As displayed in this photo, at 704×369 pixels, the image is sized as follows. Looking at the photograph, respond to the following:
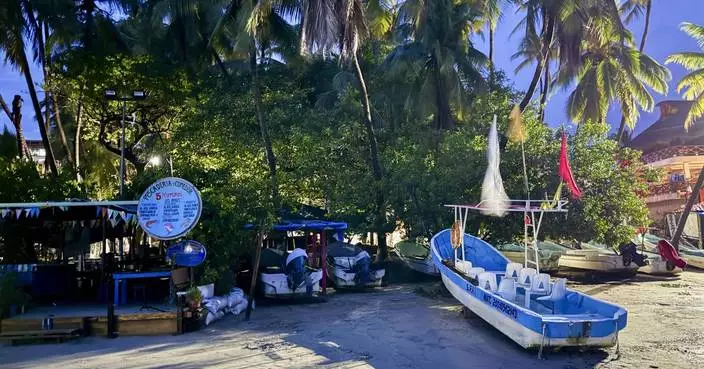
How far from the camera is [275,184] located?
14.9 meters

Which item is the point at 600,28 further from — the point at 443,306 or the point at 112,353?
the point at 112,353

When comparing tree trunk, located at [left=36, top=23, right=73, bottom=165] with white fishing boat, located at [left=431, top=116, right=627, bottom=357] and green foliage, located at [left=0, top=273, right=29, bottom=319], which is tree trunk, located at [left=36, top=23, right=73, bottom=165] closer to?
green foliage, located at [left=0, top=273, right=29, bottom=319]

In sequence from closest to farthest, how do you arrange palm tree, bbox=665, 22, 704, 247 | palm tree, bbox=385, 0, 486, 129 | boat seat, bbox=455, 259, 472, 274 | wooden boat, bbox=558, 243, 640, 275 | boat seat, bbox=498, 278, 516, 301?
boat seat, bbox=498, 278, 516, 301, boat seat, bbox=455, 259, 472, 274, wooden boat, bbox=558, 243, 640, 275, palm tree, bbox=385, 0, 486, 129, palm tree, bbox=665, 22, 704, 247

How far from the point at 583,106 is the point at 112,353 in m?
26.2

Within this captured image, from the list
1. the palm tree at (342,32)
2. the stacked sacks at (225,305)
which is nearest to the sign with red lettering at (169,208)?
the stacked sacks at (225,305)

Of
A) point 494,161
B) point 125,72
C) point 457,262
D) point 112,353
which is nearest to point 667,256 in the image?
point 457,262

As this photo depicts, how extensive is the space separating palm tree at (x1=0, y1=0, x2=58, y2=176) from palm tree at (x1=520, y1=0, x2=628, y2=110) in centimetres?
1780

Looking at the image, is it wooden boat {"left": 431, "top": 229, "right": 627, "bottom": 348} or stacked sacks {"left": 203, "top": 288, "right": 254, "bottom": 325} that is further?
stacked sacks {"left": 203, "top": 288, "right": 254, "bottom": 325}

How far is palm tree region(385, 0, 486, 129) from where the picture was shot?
24469mm

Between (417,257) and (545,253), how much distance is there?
16.2 ft

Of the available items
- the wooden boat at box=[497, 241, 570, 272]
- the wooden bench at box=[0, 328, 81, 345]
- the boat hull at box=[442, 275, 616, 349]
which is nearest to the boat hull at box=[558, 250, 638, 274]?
the wooden boat at box=[497, 241, 570, 272]

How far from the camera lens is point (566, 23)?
21750mm

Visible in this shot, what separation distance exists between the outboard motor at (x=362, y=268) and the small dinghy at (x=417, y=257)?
2.76m

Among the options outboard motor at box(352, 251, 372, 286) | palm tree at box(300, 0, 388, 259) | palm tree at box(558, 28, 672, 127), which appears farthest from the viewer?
palm tree at box(558, 28, 672, 127)
